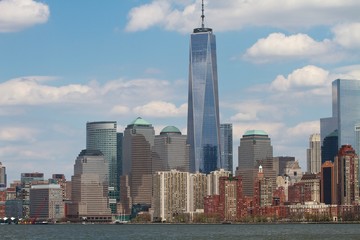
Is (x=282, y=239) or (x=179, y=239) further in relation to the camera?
→ (x=179, y=239)

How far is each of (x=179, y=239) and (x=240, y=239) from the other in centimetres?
1387

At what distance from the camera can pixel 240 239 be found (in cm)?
19238

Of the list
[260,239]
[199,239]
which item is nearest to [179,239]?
[199,239]

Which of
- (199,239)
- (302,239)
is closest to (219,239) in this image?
(199,239)

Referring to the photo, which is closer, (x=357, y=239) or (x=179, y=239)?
(x=357, y=239)

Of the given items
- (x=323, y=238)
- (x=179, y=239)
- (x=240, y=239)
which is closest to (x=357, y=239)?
(x=323, y=238)

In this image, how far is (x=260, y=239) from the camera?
19038 cm

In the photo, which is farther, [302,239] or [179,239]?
[179,239]

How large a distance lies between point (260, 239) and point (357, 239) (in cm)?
1870

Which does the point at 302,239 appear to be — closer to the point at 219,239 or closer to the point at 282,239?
the point at 282,239

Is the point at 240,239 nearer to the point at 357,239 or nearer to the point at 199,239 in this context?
the point at 199,239

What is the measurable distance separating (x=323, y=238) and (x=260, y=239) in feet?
40.1

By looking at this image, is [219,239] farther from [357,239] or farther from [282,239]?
[357,239]

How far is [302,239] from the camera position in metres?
186
